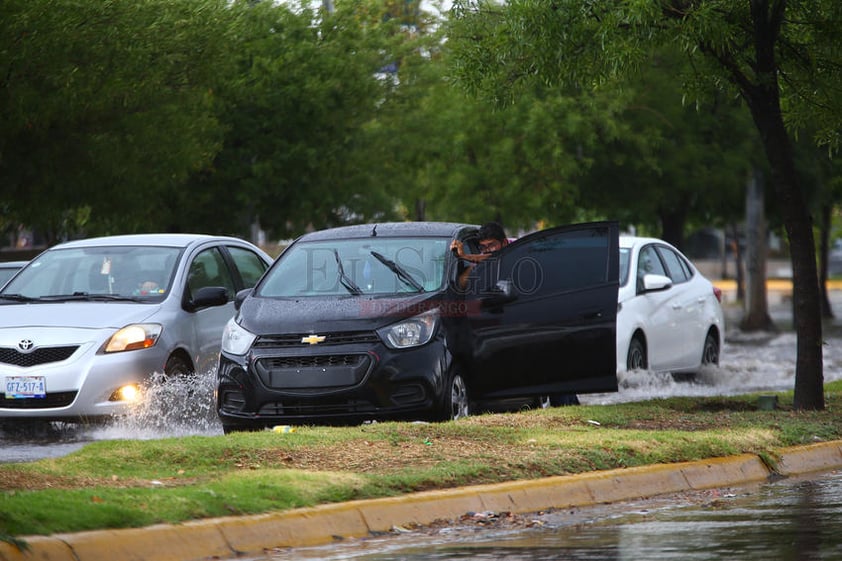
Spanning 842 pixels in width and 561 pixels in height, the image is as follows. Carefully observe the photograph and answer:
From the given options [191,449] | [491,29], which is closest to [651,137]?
[491,29]

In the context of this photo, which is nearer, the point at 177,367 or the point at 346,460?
the point at 346,460

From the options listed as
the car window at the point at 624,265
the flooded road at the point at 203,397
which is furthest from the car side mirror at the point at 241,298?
the car window at the point at 624,265

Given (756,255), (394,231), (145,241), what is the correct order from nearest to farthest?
(394,231) < (145,241) < (756,255)

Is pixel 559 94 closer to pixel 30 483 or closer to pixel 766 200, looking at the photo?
pixel 766 200

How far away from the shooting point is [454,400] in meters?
13.1

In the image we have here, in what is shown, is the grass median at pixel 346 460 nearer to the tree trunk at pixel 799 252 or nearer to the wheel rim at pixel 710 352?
the tree trunk at pixel 799 252

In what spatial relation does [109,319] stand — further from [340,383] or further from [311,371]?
[340,383]

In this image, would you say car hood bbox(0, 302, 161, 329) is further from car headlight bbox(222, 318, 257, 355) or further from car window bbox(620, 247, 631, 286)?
car window bbox(620, 247, 631, 286)

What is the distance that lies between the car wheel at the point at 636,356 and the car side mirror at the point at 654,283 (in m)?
0.56

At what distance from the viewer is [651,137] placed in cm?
3281

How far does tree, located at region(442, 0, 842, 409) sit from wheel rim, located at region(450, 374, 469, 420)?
2.88 meters

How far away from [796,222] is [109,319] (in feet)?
19.2

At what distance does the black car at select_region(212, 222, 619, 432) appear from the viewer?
499 inches

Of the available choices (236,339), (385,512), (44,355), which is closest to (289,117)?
(44,355)
